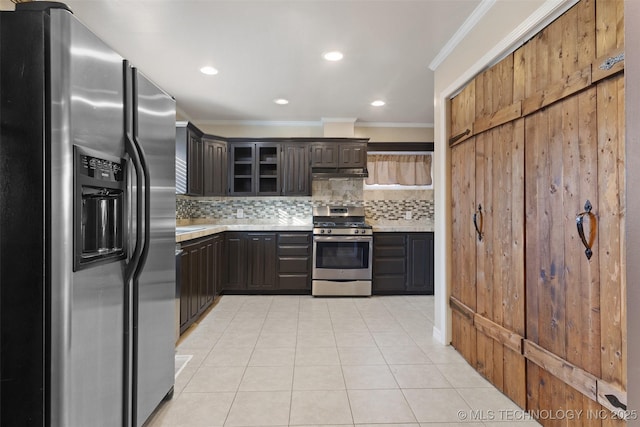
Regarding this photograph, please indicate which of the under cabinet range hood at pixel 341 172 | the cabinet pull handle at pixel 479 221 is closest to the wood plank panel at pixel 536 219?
the cabinet pull handle at pixel 479 221

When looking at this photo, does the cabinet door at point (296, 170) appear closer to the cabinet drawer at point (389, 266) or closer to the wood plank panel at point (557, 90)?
the cabinet drawer at point (389, 266)

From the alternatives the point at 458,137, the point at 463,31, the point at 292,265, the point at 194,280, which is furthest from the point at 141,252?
the point at 292,265

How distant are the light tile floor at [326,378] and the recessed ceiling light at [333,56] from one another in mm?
2499

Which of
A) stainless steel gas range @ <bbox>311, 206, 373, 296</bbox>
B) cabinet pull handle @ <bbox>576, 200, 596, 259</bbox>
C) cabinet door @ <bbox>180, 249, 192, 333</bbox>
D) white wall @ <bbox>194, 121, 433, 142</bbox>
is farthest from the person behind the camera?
white wall @ <bbox>194, 121, 433, 142</bbox>

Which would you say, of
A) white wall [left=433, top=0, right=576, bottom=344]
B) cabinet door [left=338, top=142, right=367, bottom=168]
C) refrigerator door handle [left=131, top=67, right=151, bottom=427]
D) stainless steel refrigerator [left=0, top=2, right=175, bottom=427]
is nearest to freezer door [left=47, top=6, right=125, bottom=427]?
stainless steel refrigerator [left=0, top=2, right=175, bottom=427]

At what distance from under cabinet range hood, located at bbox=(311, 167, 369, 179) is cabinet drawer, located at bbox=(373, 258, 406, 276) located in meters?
1.24

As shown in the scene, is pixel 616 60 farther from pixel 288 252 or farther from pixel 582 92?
pixel 288 252

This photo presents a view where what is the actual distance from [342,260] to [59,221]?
381 centimetres

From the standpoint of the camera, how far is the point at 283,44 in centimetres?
282

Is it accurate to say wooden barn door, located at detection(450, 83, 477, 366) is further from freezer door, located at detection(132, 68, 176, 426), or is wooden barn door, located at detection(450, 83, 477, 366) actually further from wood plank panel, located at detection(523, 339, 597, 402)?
freezer door, located at detection(132, 68, 176, 426)

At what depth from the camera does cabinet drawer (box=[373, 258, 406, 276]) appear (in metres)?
4.73

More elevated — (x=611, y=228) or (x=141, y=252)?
A: (x=611, y=228)

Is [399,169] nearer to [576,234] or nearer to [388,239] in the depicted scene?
[388,239]

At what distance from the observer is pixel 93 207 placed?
1.25 m
